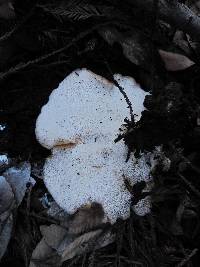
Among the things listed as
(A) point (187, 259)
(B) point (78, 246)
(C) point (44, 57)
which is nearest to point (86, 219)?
(B) point (78, 246)

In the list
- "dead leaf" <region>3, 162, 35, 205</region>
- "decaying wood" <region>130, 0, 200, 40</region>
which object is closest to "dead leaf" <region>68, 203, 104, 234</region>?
"dead leaf" <region>3, 162, 35, 205</region>

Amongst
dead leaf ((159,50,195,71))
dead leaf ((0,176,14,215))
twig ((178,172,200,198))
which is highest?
dead leaf ((159,50,195,71))

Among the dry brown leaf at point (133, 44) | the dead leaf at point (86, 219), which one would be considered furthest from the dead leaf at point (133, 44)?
the dead leaf at point (86, 219)

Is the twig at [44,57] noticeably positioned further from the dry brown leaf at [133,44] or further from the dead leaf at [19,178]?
the dead leaf at [19,178]

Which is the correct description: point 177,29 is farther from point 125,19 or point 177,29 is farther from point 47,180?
point 47,180

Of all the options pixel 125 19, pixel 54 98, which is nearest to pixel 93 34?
pixel 125 19

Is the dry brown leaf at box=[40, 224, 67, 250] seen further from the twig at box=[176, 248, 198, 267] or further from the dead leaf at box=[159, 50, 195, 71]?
the dead leaf at box=[159, 50, 195, 71]

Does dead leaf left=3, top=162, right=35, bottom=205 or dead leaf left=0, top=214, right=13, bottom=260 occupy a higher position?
dead leaf left=3, top=162, right=35, bottom=205
